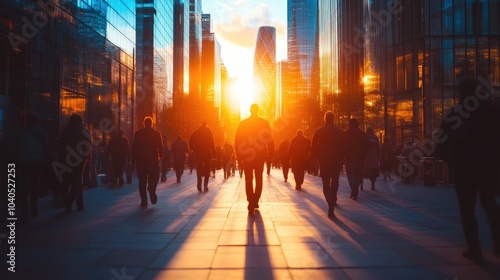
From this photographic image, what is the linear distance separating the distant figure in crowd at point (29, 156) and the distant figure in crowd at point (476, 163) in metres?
6.21

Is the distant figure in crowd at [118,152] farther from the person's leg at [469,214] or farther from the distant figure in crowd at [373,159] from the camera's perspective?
the person's leg at [469,214]

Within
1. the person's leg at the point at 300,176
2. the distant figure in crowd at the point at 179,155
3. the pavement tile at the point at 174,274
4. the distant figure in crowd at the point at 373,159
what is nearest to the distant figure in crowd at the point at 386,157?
the distant figure in crowd at the point at 373,159

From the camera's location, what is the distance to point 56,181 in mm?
10320

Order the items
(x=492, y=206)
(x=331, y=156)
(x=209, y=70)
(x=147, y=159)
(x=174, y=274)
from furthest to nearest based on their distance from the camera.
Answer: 1. (x=209, y=70)
2. (x=147, y=159)
3. (x=331, y=156)
4. (x=492, y=206)
5. (x=174, y=274)

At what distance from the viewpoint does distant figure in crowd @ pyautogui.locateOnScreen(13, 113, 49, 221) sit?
321 inches

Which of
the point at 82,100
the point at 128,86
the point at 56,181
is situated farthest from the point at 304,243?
the point at 128,86

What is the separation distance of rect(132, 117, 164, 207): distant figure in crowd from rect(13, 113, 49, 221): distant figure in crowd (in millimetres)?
2328

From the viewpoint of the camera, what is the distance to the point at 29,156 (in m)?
8.24

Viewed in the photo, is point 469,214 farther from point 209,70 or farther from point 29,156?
point 209,70

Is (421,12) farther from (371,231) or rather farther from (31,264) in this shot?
(31,264)

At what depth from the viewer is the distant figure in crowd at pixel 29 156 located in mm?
8141

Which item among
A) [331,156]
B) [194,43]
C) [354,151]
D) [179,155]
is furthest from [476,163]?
[194,43]

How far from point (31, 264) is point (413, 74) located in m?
37.2

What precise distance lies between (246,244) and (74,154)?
466 centimetres
